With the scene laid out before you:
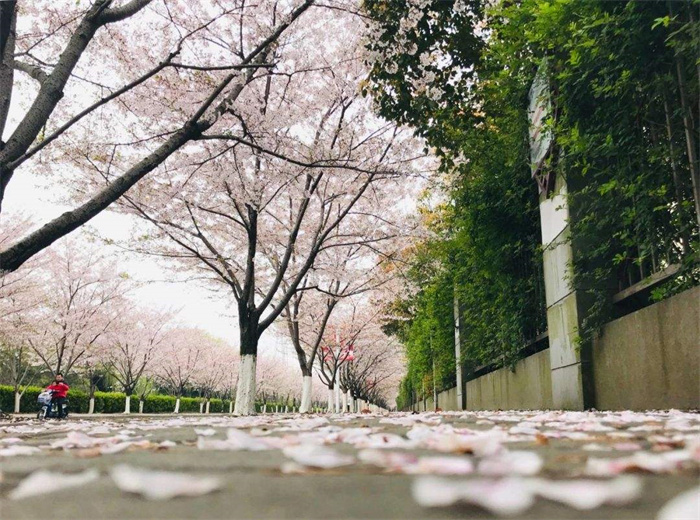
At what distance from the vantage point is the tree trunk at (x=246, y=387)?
11.1m

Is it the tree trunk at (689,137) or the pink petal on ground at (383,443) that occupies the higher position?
the tree trunk at (689,137)

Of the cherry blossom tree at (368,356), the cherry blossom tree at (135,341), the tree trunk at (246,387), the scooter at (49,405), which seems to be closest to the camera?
the tree trunk at (246,387)

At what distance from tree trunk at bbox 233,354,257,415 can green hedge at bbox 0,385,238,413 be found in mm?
19259

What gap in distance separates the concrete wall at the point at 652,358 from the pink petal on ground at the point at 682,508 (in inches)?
133

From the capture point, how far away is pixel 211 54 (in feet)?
35.2

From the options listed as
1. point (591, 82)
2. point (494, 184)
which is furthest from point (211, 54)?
point (591, 82)

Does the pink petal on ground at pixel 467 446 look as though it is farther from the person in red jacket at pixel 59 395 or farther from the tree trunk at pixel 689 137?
the person in red jacket at pixel 59 395

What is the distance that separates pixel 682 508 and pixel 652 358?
4269 millimetres

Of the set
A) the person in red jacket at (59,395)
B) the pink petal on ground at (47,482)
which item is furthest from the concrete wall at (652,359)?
the person in red jacket at (59,395)

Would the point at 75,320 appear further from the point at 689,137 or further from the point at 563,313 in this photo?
the point at 689,137

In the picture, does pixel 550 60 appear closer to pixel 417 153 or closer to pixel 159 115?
pixel 417 153

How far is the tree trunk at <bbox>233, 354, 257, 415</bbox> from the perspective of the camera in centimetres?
1106

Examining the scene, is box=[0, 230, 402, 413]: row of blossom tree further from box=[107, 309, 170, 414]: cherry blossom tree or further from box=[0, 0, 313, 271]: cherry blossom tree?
box=[0, 0, 313, 271]: cherry blossom tree

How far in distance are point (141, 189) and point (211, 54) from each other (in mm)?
3937
